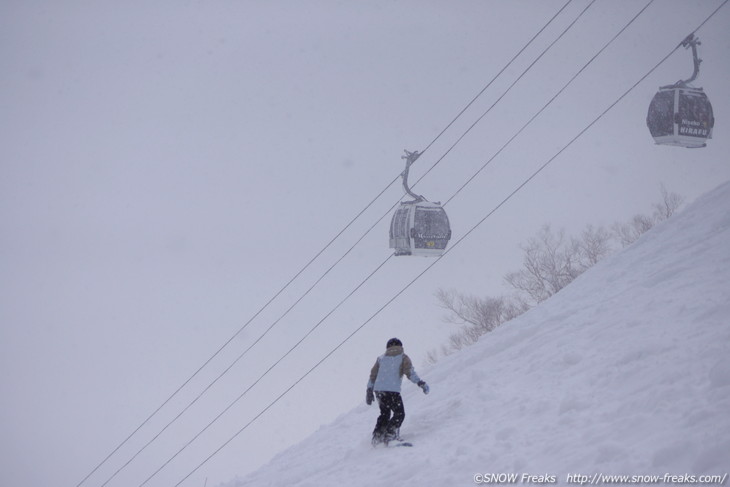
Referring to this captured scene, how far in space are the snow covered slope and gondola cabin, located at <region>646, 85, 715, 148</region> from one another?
157 inches

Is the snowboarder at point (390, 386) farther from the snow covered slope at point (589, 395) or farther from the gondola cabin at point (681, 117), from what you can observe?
the gondola cabin at point (681, 117)

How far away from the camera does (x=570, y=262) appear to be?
3684 centimetres

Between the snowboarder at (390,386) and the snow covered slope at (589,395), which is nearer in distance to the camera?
the snow covered slope at (589,395)

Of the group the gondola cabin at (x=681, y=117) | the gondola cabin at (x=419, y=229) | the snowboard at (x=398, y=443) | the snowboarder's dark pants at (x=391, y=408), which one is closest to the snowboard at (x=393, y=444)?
the snowboard at (x=398, y=443)

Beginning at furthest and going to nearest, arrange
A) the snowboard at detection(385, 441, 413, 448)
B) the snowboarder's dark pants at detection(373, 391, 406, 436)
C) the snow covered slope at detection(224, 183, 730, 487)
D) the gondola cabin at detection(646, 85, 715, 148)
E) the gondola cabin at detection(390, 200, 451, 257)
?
the gondola cabin at detection(646, 85, 715, 148)
the gondola cabin at detection(390, 200, 451, 257)
the snowboarder's dark pants at detection(373, 391, 406, 436)
the snowboard at detection(385, 441, 413, 448)
the snow covered slope at detection(224, 183, 730, 487)

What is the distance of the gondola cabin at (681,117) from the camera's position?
1614 cm

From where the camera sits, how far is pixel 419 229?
1563 centimetres

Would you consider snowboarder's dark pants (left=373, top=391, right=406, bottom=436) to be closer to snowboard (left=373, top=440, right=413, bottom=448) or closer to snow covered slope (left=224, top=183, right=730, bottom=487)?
snowboard (left=373, top=440, right=413, bottom=448)

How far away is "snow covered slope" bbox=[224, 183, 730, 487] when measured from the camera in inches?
203

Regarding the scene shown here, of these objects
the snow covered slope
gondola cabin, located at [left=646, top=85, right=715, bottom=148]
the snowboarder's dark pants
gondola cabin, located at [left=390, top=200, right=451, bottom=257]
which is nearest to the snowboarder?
the snowboarder's dark pants

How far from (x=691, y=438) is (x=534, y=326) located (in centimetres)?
684

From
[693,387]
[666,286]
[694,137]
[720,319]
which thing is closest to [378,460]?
[693,387]

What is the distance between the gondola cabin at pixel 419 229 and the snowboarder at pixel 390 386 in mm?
7237

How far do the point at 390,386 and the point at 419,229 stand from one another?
7712 mm
